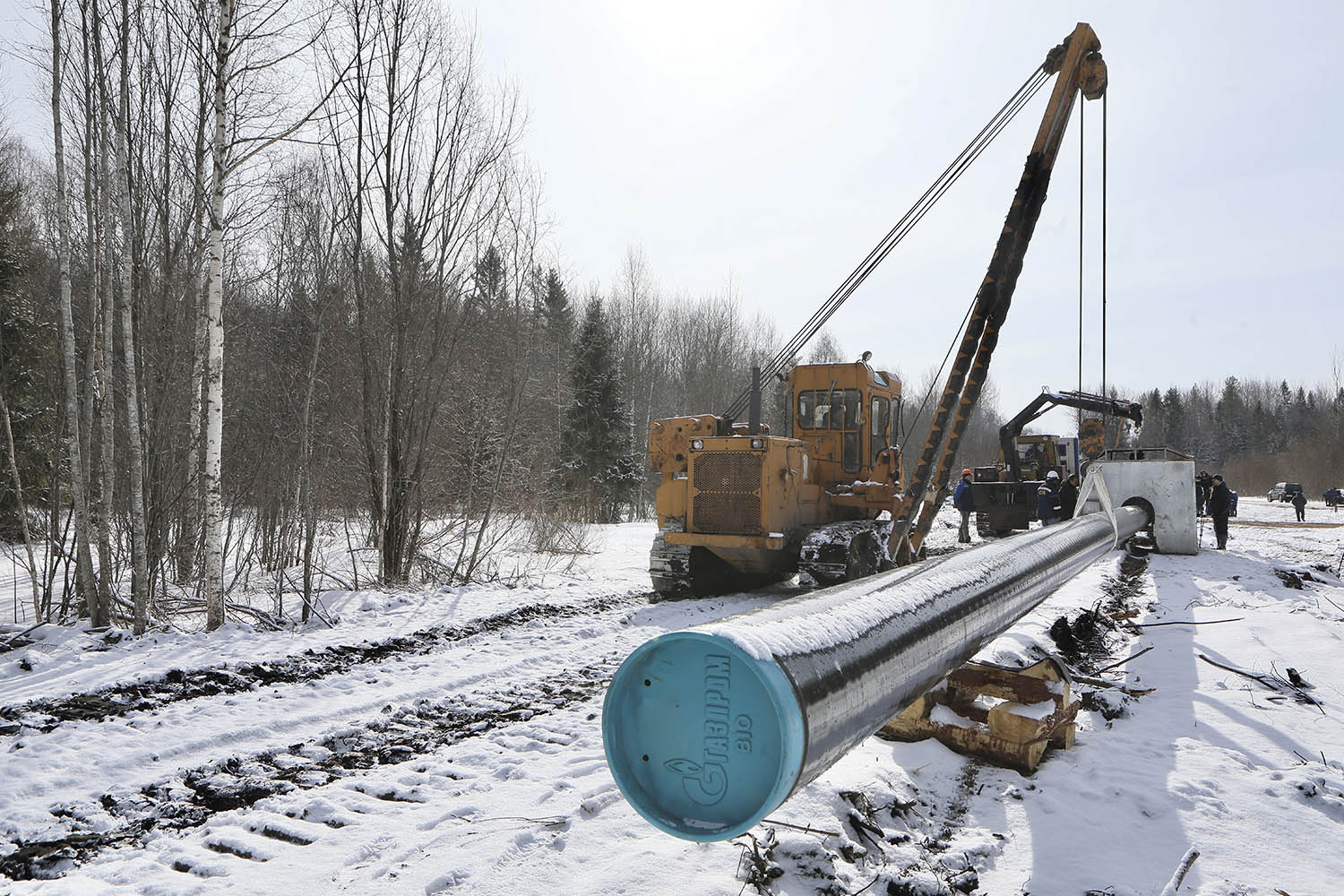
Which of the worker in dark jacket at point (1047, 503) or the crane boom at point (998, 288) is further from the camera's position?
the worker in dark jacket at point (1047, 503)

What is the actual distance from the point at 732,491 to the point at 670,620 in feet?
6.82

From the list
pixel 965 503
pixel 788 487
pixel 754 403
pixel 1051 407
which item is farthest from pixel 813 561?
pixel 1051 407

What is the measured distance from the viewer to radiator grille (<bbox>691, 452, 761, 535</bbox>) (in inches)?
377

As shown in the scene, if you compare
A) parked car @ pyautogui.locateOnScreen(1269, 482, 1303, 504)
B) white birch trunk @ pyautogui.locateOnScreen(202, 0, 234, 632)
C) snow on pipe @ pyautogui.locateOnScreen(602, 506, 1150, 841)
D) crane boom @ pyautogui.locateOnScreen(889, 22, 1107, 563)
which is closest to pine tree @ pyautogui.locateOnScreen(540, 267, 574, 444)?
crane boom @ pyautogui.locateOnScreen(889, 22, 1107, 563)

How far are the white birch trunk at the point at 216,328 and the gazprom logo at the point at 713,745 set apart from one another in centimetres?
647

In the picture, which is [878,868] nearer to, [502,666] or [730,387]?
[502,666]

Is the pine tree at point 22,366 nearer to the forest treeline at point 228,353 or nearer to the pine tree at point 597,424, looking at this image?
the forest treeline at point 228,353

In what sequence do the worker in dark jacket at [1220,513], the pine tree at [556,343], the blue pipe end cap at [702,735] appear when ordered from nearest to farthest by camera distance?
the blue pipe end cap at [702,735], the worker in dark jacket at [1220,513], the pine tree at [556,343]

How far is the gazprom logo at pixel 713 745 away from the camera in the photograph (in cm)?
200

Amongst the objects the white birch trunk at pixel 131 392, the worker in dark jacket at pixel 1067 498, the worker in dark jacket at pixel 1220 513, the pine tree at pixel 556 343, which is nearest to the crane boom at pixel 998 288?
the white birch trunk at pixel 131 392

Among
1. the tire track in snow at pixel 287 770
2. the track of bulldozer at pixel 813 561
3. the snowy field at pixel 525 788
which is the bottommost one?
the tire track in snow at pixel 287 770

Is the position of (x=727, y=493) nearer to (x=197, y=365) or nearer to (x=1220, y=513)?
(x=197, y=365)

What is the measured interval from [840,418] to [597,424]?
60.2 ft

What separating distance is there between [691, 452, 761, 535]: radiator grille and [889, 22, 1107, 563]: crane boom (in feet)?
6.35
